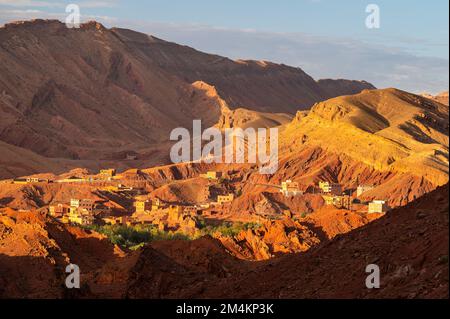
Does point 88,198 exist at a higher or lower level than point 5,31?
lower

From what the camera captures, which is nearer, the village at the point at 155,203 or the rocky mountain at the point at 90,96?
the village at the point at 155,203

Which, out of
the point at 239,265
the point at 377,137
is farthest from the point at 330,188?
the point at 239,265

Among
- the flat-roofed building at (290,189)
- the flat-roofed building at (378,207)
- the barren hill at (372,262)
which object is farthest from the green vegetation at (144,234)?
the barren hill at (372,262)

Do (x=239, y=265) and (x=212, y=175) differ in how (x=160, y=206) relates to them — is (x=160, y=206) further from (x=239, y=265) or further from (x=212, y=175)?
(x=239, y=265)

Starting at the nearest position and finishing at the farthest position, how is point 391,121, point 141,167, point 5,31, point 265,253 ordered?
point 265,253
point 391,121
point 141,167
point 5,31

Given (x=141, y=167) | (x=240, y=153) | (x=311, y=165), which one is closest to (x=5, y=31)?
(x=141, y=167)

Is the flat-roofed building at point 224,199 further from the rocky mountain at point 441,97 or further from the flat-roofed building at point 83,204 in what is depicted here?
the rocky mountain at point 441,97
